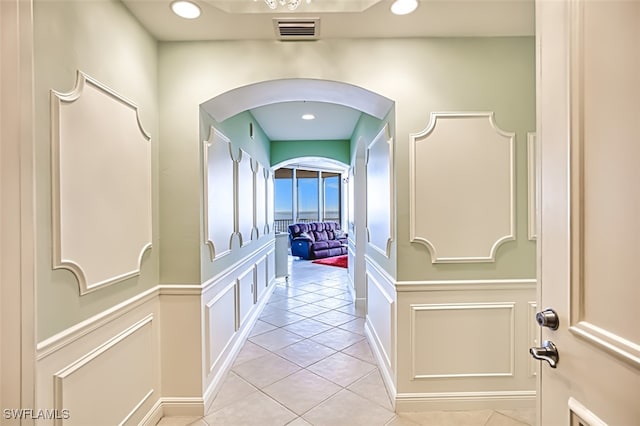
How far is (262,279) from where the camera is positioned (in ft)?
16.2

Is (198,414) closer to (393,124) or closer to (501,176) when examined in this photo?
(393,124)

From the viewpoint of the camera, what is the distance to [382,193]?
286 cm

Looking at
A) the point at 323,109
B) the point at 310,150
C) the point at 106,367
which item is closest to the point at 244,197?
the point at 323,109

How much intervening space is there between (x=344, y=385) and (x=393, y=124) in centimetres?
202

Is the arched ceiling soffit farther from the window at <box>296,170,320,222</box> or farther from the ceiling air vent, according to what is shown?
the window at <box>296,170,320,222</box>

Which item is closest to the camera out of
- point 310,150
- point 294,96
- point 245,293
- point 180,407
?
point 180,407

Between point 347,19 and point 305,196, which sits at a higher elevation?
point 347,19

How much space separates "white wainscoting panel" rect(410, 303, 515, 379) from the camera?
2326 millimetres

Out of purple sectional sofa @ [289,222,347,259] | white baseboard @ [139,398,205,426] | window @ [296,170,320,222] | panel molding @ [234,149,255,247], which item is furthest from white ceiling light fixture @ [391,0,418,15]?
window @ [296,170,320,222]

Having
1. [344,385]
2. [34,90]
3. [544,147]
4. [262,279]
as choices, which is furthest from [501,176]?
[262,279]

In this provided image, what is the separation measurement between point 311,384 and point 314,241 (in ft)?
23.1

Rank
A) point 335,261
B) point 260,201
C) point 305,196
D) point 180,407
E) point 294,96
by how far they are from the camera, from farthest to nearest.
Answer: point 305,196
point 335,261
point 260,201
point 294,96
point 180,407

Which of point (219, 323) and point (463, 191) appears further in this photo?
point (219, 323)

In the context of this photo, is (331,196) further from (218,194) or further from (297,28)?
(297,28)
